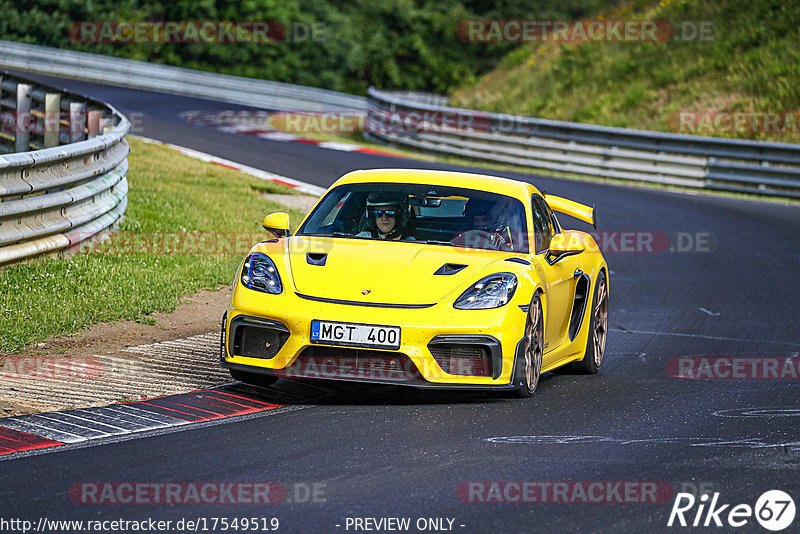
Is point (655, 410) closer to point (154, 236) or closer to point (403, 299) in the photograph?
point (403, 299)

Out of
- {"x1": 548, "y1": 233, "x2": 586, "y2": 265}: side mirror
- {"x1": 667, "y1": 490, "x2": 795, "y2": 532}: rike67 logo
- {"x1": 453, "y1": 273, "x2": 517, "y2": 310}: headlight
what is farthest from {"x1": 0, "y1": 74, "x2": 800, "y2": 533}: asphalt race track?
{"x1": 548, "y1": 233, "x2": 586, "y2": 265}: side mirror

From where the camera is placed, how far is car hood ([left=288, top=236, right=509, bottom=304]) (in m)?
7.20

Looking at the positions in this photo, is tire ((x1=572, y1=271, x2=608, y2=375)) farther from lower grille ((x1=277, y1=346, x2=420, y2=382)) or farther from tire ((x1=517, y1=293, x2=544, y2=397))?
lower grille ((x1=277, y1=346, x2=420, y2=382))

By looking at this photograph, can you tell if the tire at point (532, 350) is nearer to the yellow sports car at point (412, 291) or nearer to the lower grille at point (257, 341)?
the yellow sports car at point (412, 291)

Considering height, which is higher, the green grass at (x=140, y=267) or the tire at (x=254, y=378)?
the tire at (x=254, y=378)

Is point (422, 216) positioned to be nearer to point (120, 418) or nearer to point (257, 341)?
Answer: point (257, 341)

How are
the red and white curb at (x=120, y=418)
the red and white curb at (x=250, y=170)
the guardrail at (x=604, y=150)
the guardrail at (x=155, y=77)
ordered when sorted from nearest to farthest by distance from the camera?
the red and white curb at (x=120, y=418) → the red and white curb at (x=250, y=170) → the guardrail at (x=604, y=150) → the guardrail at (x=155, y=77)

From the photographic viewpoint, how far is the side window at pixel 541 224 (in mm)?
8320

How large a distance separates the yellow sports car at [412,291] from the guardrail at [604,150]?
605 inches

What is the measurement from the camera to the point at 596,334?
9.03 m

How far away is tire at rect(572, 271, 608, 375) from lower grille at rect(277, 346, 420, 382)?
2.21m

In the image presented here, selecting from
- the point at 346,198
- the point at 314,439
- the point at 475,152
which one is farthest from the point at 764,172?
the point at 314,439

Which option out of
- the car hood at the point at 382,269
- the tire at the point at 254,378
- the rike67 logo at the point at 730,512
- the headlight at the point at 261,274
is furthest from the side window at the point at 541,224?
the rike67 logo at the point at 730,512

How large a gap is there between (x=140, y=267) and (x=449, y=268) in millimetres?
4768
